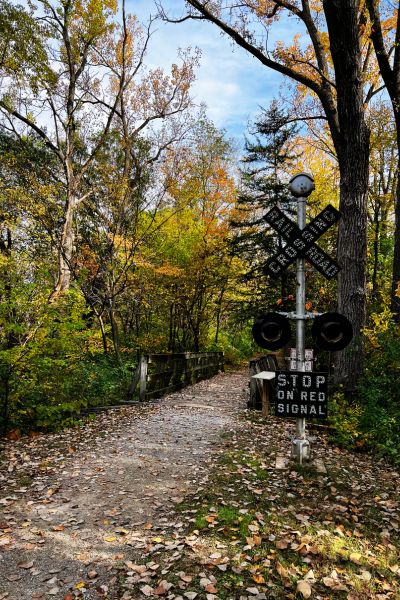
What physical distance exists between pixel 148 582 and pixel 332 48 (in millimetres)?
8345

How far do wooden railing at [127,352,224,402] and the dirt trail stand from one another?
4.32ft

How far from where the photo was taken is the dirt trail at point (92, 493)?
10.3 ft

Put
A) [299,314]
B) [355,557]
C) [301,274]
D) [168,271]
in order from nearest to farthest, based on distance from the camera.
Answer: [355,557] < [299,314] < [301,274] < [168,271]

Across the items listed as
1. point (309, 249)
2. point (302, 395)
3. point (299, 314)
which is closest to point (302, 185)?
point (309, 249)

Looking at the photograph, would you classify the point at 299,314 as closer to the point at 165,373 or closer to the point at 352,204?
the point at 352,204

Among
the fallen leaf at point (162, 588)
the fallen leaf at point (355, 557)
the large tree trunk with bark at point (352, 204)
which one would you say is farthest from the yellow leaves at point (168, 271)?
the fallen leaf at point (162, 588)

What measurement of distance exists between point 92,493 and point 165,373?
6.48 m

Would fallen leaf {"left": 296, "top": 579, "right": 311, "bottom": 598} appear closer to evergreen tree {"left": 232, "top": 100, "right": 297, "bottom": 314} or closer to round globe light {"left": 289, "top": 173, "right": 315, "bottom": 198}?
round globe light {"left": 289, "top": 173, "right": 315, "bottom": 198}

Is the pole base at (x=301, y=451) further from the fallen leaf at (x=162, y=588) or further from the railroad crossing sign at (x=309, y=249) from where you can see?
the fallen leaf at (x=162, y=588)

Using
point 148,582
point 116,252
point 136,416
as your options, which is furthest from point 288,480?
point 116,252

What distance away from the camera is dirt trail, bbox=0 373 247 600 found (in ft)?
10.3

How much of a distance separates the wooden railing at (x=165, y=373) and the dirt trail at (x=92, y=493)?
1.32 m

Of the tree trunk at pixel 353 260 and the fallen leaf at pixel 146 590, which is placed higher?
the tree trunk at pixel 353 260

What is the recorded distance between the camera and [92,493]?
15.1 ft
